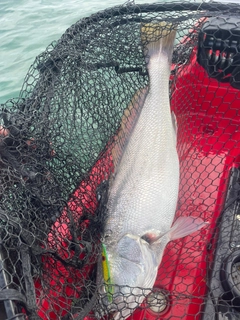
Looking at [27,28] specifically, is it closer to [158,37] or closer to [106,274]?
[158,37]

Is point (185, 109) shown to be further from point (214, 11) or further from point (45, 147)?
point (45, 147)

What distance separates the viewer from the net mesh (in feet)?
6.70

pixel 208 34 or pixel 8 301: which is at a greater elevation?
pixel 208 34

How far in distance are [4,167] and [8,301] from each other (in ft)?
3.18

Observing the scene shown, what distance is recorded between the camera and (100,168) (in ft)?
9.45

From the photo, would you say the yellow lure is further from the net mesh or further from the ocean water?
the ocean water

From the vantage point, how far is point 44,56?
118 inches

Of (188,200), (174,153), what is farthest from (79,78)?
(188,200)

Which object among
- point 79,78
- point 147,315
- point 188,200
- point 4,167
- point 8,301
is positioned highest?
point 79,78

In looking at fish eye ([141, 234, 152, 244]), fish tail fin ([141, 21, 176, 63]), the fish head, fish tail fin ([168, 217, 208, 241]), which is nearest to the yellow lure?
the fish head

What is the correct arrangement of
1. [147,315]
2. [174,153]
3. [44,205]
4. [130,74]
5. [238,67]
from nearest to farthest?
[44,205] < [147,315] < [174,153] < [238,67] < [130,74]

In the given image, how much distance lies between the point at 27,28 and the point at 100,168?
653cm

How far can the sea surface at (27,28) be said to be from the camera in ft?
21.6

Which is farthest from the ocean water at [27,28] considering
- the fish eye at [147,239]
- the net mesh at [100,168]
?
the fish eye at [147,239]
